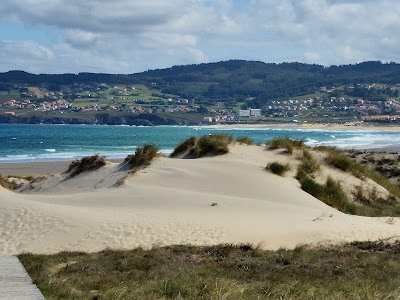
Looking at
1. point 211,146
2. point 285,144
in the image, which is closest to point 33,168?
point 211,146

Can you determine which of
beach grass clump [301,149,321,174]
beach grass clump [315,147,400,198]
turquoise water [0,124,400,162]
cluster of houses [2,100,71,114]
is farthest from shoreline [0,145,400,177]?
cluster of houses [2,100,71,114]

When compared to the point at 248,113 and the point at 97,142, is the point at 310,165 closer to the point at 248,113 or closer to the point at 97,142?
the point at 97,142

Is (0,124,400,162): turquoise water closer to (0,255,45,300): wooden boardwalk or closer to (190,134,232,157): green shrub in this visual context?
(190,134,232,157): green shrub

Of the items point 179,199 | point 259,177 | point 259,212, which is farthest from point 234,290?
point 259,177

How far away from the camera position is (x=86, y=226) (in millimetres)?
13320

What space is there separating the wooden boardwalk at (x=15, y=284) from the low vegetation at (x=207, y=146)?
Answer: 17.3 meters

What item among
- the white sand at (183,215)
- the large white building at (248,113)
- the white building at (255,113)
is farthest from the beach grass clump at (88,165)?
the white building at (255,113)

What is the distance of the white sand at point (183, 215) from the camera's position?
1260 centimetres

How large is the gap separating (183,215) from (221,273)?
259 inches

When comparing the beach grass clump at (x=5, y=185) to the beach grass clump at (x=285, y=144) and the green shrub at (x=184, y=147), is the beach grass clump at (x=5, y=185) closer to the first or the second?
the green shrub at (x=184, y=147)

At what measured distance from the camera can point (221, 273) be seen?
823cm

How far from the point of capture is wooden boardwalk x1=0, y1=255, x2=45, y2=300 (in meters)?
5.14

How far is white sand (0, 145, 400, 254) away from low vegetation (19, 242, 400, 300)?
4.29 ft

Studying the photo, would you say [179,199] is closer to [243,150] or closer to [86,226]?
[86,226]
